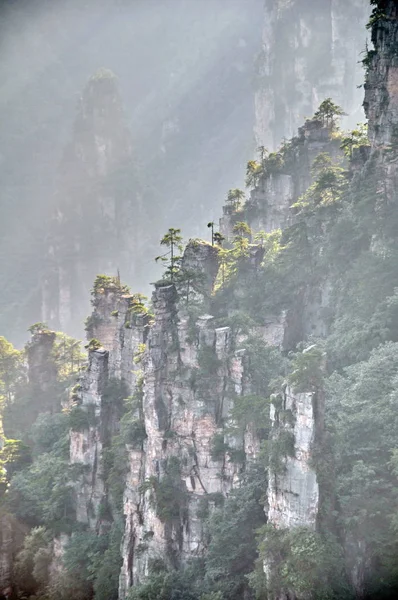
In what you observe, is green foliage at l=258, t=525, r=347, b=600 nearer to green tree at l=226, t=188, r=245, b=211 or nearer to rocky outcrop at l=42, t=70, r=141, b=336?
green tree at l=226, t=188, r=245, b=211

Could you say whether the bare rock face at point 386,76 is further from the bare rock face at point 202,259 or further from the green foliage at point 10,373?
the green foliage at point 10,373

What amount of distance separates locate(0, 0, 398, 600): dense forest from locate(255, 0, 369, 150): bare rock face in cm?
5495

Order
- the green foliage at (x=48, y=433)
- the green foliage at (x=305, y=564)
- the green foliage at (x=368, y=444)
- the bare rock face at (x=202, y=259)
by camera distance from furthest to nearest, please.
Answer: the green foliage at (x=48, y=433) → the bare rock face at (x=202, y=259) → the green foliage at (x=368, y=444) → the green foliage at (x=305, y=564)

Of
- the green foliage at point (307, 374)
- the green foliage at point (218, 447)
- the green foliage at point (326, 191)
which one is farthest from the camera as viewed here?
the green foliage at point (326, 191)

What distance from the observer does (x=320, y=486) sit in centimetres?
2636

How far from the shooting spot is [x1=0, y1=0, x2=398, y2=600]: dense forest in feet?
87.3

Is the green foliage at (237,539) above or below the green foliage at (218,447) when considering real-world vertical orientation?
below

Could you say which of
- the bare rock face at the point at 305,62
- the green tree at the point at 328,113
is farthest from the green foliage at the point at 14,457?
the bare rock face at the point at 305,62

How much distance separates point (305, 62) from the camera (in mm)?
105062

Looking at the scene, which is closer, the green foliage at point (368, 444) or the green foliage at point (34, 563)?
the green foliage at point (368, 444)

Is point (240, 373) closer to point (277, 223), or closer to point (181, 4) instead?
point (277, 223)

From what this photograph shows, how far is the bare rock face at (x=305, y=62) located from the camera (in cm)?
9969

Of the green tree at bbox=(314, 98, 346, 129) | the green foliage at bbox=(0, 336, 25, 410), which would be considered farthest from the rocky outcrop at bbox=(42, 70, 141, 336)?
the green tree at bbox=(314, 98, 346, 129)

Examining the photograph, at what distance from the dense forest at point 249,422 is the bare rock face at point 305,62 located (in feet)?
180
